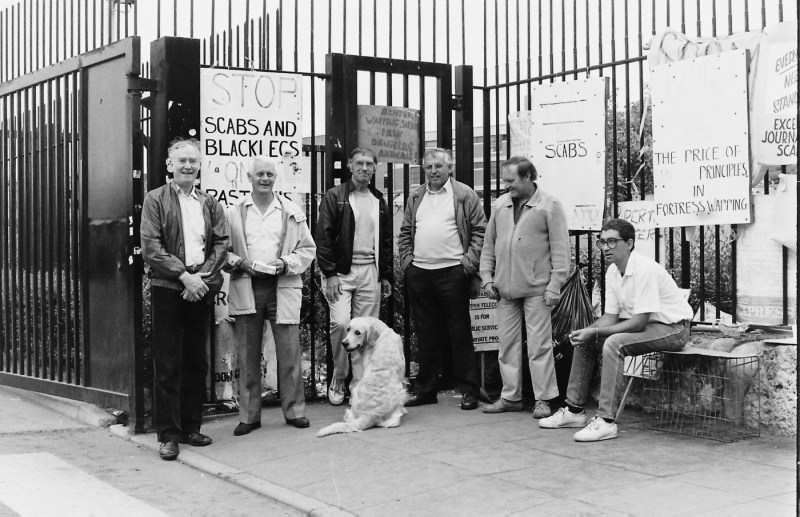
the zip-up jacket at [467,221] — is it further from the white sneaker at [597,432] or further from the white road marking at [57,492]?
the white road marking at [57,492]

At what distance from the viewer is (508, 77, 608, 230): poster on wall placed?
25.1 ft

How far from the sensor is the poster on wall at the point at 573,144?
7641mm

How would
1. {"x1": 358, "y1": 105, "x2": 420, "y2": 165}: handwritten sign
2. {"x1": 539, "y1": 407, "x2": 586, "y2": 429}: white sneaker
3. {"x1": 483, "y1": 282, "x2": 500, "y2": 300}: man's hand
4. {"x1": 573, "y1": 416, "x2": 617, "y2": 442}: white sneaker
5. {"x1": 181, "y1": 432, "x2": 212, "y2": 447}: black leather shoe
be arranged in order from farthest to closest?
{"x1": 358, "y1": 105, "x2": 420, "y2": 165}: handwritten sign, {"x1": 483, "y1": 282, "x2": 500, "y2": 300}: man's hand, {"x1": 539, "y1": 407, "x2": 586, "y2": 429}: white sneaker, {"x1": 181, "y1": 432, "x2": 212, "y2": 447}: black leather shoe, {"x1": 573, "y1": 416, "x2": 617, "y2": 442}: white sneaker

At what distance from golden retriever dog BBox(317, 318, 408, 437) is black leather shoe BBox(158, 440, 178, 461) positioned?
1.01 meters

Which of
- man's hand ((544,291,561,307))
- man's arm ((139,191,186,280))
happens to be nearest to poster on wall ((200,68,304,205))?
man's arm ((139,191,186,280))

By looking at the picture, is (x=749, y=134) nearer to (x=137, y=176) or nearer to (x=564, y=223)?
(x=564, y=223)

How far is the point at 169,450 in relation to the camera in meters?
6.30

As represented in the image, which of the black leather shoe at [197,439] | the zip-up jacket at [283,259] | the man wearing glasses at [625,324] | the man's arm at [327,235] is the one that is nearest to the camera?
the man wearing glasses at [625,324]

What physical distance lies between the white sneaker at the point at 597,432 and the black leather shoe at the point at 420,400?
1863 mm

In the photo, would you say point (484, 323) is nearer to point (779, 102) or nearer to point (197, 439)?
point (197, 439)

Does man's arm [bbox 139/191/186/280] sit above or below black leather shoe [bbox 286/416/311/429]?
above

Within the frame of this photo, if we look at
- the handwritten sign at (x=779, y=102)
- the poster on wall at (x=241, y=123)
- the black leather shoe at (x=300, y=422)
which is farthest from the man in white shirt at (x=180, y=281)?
the handwritten sign at (x=779, y=102)

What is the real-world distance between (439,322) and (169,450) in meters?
2.65

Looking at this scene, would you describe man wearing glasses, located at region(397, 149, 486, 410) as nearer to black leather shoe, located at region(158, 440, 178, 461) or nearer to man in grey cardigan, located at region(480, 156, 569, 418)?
man in grey cardigan, located at region(480, 156, 569, 418)
